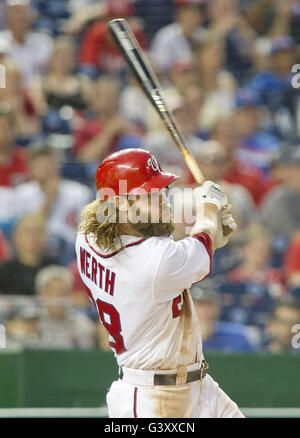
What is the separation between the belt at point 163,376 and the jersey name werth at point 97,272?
1.17ft

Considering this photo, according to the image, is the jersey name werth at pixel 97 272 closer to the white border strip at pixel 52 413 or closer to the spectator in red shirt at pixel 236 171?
the white border strip at pixel 52 413

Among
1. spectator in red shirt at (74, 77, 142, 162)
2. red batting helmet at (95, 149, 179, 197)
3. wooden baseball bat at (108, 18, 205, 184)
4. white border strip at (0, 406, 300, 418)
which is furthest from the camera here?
spectator in red shirt at (74, 77, 142, 162)

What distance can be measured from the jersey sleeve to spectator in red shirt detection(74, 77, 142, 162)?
430 centimetres

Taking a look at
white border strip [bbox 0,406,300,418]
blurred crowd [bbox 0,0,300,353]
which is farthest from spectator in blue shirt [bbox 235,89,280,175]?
white border strip [bbox 0,406,300,418]

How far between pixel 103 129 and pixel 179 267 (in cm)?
460

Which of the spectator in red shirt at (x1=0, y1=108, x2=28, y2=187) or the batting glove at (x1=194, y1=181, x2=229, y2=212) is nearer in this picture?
the batting glove at (x1=194, y1=181, x2=229, y2=212)

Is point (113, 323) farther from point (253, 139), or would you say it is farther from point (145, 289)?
point (253, 139)

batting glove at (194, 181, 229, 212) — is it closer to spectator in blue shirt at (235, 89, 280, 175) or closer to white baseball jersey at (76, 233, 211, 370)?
white baseball jersey at (76, 233, 211, 370)

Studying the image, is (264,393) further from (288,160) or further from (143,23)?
(143,23)

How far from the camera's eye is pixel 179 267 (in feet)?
11.0

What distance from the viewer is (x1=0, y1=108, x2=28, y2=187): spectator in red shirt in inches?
289

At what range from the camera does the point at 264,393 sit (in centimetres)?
569
